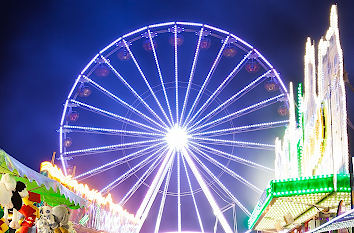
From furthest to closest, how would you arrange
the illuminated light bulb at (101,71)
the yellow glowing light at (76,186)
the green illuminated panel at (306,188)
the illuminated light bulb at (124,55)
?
the illuminated light bulb at (124,55) < the illuminated light bulb at (101,71) < the yellow glowing light at (76,186) < the green illuminated panel at (306,188)

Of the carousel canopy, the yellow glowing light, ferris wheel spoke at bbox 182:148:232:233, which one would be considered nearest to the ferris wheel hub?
ferris wheel spoke at bbox 182:148:232:233

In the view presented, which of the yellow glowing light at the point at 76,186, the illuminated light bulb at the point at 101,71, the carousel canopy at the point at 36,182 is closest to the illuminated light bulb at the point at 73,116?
the illuminated light bulb at the point at 101,71

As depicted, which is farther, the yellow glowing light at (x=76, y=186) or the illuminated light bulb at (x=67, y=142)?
the illuminated light bulb at (x=67, y=142)

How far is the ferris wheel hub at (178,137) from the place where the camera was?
66.3 feet

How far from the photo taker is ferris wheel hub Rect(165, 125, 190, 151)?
20203mm

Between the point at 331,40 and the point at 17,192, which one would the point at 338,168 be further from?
the point at 17,192

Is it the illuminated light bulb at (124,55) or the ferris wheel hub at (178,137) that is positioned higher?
the illuminated light bulb at (124,55)

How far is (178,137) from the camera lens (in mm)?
20188

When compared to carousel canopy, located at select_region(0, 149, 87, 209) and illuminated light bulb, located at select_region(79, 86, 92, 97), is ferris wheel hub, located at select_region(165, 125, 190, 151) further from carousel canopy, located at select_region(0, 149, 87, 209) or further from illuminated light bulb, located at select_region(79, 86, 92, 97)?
carousel canopy, located at select_region(0, 149, 87, 209)

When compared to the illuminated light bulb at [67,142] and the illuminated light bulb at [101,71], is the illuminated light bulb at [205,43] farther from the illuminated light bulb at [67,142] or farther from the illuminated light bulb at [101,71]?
the illuminated light bulb at [67,142]

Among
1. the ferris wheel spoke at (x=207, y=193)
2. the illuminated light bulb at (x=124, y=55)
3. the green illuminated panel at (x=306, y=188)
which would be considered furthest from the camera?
the illuminated light bulb at (x=124, y=55)

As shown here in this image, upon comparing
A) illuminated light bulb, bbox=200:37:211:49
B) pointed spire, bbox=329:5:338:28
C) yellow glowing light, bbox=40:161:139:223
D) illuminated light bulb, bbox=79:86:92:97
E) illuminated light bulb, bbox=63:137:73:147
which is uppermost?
illuminated light bulb, bbox=200:37:211:49

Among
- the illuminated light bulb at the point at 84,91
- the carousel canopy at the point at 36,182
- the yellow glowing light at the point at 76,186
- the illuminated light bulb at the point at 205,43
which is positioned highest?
the illuminated light bulb at the point at 205,43

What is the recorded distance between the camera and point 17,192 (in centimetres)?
671
